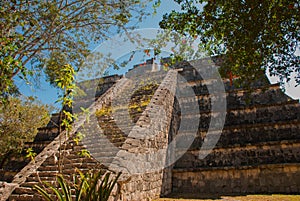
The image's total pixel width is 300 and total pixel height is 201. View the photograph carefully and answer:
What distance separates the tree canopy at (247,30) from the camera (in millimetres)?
4191

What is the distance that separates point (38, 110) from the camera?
1554 cm

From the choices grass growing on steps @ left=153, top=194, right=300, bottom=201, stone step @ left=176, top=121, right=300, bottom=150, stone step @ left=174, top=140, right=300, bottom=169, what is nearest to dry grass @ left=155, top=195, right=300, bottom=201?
grass growing on steps @ left=153, top=194, right=300, bottom=201

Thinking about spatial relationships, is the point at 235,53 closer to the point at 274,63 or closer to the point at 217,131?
the point at 274,63

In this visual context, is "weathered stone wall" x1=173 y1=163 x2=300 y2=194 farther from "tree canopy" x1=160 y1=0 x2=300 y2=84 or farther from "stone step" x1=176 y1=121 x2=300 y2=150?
"tree canopy" x1=160 y1=0 x2=300 y2=84

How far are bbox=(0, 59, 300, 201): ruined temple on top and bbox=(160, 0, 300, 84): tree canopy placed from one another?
1.02 metres

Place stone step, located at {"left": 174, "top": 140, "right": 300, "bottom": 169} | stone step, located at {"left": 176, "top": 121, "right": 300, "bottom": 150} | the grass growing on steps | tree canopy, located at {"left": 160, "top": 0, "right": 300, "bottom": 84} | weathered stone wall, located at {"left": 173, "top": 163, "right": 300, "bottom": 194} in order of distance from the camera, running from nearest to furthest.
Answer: tree canopy, located at {"left": 160, "top": 0, "right": 300, "bottom": 84} → the grass growing on steps → weathered stone wall, located at {"left": 173, "top": 163, "right": 300, "bottom": 194} → stone step, located at {"left": 174, "top": 140, "right": 300, "bottom": 169} → stone step, located at {"left": 176, "top": 121, "right": 300, "bottom": 150}

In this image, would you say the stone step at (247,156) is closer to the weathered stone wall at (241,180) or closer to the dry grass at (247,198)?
the weathered stone wall at (241,180)

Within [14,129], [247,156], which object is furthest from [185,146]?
[14,129]

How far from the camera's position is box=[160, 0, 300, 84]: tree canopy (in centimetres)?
419

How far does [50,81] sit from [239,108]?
574 cm

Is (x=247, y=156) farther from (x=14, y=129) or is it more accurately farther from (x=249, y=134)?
(x=14, y=129)

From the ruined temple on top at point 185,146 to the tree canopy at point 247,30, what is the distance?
1018 millimetres

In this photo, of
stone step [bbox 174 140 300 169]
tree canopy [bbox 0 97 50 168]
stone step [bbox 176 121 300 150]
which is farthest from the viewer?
tree canopy [bbox 0 97 50 168]

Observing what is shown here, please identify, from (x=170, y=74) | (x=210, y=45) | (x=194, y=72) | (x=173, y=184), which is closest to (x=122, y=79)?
(x=170, y=74)
